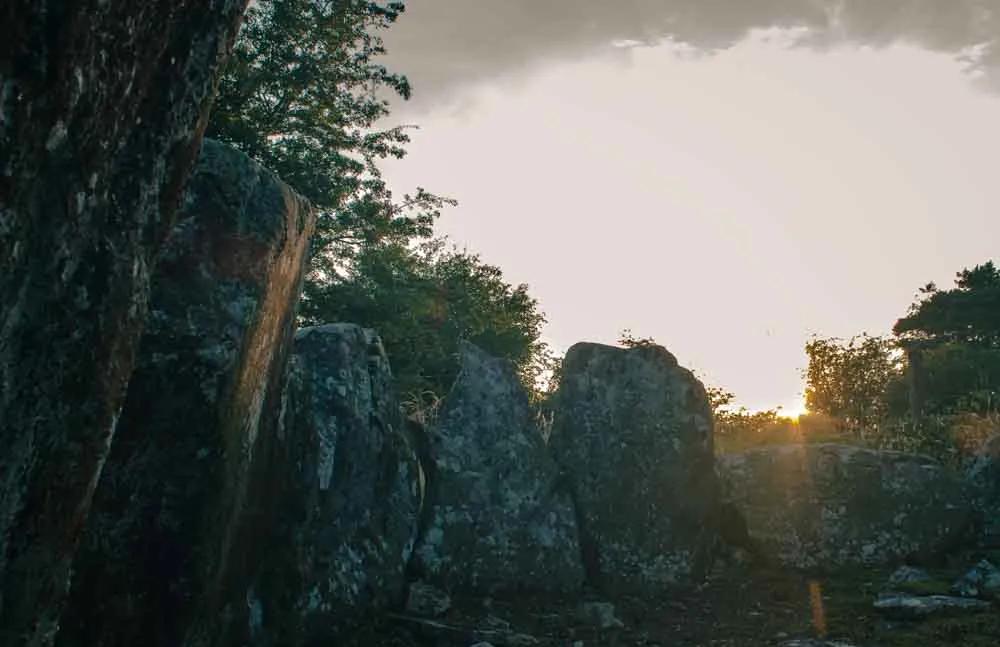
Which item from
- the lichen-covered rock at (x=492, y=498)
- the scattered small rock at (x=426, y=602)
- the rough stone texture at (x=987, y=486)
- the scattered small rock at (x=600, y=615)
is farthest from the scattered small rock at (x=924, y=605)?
the scattered small rock at (x=426, y=602)

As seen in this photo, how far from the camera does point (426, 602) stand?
668 cm

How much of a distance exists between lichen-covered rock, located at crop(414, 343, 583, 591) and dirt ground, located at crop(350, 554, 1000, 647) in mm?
322

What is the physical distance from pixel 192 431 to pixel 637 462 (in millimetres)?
5425

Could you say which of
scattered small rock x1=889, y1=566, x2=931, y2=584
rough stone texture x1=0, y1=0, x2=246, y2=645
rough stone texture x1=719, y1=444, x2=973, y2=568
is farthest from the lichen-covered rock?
rough stone texture x1=0, y1=0, x2=246, y2=645

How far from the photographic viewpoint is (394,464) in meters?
6.99

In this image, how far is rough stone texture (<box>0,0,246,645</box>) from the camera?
2.06 meters

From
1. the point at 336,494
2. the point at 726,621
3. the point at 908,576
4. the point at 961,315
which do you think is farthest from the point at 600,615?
the point at 961,315

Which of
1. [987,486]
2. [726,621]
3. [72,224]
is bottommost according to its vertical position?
[726,621]

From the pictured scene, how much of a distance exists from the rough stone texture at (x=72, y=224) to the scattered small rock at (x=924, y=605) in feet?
21.1

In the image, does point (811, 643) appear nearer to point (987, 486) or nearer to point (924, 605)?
point (924, 605)

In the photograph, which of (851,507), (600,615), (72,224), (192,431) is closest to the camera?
(72,224)

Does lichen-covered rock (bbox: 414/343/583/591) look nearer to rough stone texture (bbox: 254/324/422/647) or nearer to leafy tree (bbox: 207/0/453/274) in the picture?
rough stone texture (bbox: 254/324/422/647)

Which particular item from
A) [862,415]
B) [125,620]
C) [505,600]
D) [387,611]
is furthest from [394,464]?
[862,415]

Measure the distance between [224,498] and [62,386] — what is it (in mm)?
2322
